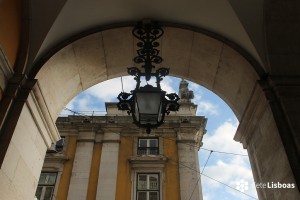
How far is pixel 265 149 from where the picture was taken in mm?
4266

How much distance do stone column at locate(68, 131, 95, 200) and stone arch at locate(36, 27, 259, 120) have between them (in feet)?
32.6

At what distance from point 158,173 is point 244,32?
11417 millimetres

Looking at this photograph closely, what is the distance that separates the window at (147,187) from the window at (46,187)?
4230mm

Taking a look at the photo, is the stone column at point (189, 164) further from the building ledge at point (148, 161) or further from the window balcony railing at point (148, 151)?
the window balcony railing at point (148, 151)

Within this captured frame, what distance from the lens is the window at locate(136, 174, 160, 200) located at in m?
14.5

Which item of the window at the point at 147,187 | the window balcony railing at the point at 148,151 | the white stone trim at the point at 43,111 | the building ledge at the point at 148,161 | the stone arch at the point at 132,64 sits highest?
the window balcony railing at the point at 148,151

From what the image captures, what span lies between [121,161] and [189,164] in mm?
3460

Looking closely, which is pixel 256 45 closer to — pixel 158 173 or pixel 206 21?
pixel 206 21

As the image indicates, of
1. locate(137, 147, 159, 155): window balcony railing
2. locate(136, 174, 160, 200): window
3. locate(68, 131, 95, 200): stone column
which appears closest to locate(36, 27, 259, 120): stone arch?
locate(136, 174, 160, 200): window

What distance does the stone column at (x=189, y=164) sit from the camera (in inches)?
576

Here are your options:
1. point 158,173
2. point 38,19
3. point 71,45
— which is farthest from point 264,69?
point 158,173

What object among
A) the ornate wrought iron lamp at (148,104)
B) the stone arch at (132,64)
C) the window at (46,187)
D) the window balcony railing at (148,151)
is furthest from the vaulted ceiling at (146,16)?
the window at (46,187)

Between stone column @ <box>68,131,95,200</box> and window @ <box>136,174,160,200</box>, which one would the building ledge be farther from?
stone column @ <box>68,131,95,200</box>

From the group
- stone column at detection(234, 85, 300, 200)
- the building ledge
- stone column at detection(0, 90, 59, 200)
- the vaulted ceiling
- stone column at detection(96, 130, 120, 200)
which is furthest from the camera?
the building ledge
